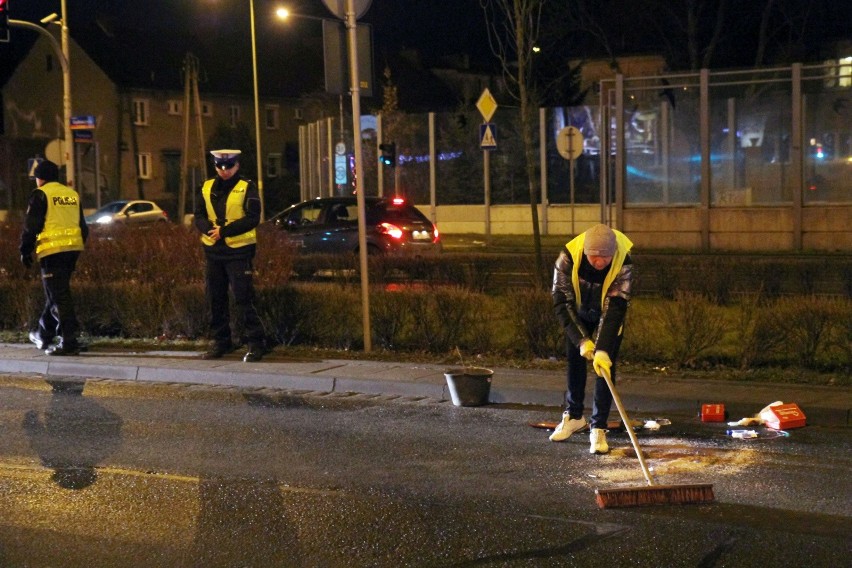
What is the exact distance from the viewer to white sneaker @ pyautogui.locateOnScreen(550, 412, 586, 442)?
797 centimetres

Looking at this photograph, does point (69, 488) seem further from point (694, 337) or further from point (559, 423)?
point (694, 337)

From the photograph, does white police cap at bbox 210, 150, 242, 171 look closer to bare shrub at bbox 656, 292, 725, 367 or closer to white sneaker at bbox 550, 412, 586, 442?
bare shrub at bbox 656, 292, 725, 367

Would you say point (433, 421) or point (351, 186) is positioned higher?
point (351, 186)

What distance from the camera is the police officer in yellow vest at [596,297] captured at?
291 inches

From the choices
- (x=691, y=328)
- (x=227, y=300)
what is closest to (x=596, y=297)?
(x=691, y=328)

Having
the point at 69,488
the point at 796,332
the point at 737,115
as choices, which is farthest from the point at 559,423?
the point at 737,115

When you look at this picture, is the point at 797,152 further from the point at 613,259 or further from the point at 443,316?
the point at 613,259

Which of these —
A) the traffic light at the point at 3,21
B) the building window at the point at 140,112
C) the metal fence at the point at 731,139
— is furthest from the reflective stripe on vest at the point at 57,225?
the building window at the point at 140,112

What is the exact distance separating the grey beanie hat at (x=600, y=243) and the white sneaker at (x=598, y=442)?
1.19 meters

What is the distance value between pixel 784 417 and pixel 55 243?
7427mm

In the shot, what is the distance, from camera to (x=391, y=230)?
19.6 meters

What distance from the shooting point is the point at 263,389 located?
10352mm

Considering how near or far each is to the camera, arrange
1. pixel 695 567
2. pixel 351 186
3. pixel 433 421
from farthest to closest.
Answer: pixel 351 186, pixel 433 421, pixel 695 567

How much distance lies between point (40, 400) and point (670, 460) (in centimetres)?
542
